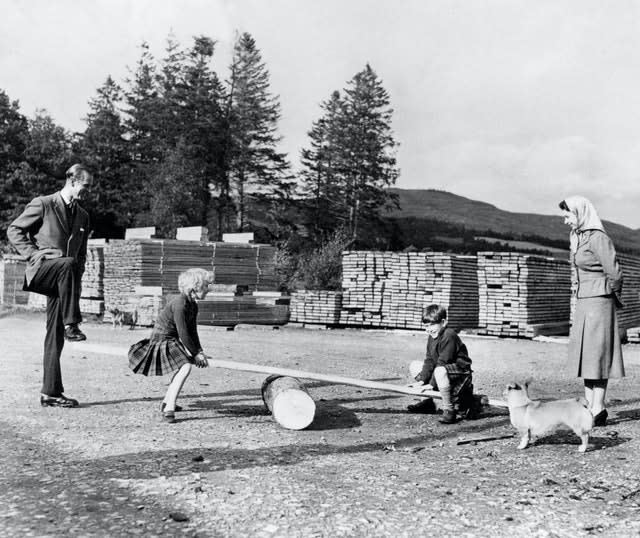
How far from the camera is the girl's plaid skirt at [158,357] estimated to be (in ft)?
21.0

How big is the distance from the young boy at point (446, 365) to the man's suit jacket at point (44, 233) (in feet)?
11.1

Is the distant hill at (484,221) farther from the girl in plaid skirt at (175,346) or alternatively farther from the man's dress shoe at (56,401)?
the man's dress shoe at (56,401)

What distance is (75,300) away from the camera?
6.46 m

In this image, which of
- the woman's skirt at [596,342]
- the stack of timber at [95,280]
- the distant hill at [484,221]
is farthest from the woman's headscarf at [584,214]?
the distant hill at [484,221]

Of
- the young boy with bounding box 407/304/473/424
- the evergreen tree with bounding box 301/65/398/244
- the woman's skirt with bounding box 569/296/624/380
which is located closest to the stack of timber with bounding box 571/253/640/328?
the woman's skirt with bounding box 569/296/624/380

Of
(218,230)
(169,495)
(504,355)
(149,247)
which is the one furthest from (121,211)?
(169,495)

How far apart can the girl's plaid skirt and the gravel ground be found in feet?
1.48

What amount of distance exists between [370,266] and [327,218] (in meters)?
30.9

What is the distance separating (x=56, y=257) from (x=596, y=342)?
489cm

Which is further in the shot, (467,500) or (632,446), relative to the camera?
(632,446)

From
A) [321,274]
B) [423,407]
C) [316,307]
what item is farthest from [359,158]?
[423,407]

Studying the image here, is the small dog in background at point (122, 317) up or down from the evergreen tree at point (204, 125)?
down

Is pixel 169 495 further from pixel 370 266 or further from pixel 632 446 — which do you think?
pixel 370 266

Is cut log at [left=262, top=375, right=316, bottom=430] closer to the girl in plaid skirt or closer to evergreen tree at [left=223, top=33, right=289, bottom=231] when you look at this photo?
the girl in plaid skirt
